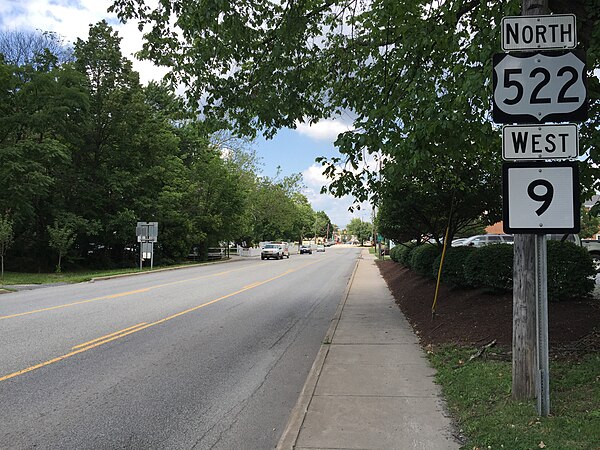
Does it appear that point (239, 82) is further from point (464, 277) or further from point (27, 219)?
point (27, 219)

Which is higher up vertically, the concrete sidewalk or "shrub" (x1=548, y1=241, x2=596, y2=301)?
"shrub" (x1=548, y1=241, x2=596, y2=301)

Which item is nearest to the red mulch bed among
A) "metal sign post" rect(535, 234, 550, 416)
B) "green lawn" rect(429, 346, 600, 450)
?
"green lawn" rect(429, 346, 600, 450)

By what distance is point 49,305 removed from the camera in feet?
43.0

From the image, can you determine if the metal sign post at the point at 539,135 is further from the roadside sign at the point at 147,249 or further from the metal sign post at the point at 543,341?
the roadside sign at the point at 147,249

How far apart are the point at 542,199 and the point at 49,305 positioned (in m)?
12.9

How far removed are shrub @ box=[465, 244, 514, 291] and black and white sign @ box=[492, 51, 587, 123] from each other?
4.89 meters

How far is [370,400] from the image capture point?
5.09 meters

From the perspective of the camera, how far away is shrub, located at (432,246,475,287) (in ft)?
33.3

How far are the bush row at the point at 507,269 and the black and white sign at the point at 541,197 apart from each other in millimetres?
4310

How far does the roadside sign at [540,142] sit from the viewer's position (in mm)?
4090

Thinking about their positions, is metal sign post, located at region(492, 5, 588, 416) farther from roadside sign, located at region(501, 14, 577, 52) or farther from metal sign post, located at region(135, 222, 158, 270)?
metal sign post, located at region(135, 222, 158, 270)

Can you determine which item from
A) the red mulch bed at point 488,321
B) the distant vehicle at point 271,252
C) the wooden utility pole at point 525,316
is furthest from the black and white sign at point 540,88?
the distant vehicle at point 271,252

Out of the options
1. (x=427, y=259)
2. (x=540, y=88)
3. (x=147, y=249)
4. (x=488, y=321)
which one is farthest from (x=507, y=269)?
(x=147, y=249)

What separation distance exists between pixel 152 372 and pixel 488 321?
16.8ft
